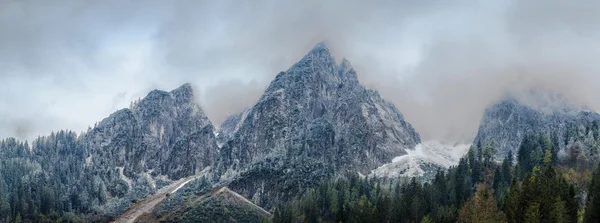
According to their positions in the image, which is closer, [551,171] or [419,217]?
[551,171]

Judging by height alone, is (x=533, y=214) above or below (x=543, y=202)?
below

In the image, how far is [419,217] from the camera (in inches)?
6732

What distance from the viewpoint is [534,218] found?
303 feet

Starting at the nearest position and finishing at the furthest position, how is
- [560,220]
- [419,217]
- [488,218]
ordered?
[560,220]
[488,218]
[419,217]

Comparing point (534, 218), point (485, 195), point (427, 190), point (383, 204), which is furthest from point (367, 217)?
point (534, 218)

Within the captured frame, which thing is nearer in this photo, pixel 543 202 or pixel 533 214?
pixel 533 214

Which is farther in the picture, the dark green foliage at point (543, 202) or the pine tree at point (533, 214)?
the dark green foliage at point (543, 202)

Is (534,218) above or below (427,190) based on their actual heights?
below

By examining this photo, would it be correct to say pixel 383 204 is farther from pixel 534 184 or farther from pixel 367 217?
pixel 534 184

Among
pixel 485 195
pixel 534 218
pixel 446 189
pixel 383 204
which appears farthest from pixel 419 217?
pixel 534 218

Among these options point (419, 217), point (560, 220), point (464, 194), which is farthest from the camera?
point (464, 194)

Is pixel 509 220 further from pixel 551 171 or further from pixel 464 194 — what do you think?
pixel 464 194

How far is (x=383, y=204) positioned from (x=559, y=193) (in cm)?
7884

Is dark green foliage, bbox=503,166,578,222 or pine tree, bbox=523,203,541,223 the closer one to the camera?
pine tree, bbox=523,203,541,223
